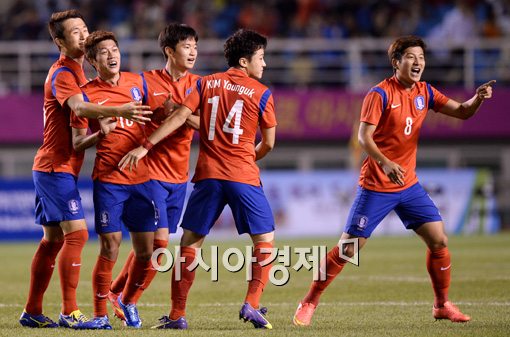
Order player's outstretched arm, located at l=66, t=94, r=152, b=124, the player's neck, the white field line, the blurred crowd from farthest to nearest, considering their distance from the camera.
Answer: the blurred crowd → the white field line → the player's neck → player's outstretched arm, located at l=66, t=94, r=152, b=124

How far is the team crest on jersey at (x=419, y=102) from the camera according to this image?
27.3ft

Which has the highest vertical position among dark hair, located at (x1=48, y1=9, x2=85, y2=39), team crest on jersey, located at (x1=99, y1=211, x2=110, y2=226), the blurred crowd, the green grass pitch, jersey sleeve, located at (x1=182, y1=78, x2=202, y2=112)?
the blurred crowd

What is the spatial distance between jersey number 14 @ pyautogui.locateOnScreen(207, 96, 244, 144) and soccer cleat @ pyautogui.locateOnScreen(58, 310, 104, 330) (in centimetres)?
167

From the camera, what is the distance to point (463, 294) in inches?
408

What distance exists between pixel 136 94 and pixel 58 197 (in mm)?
1042

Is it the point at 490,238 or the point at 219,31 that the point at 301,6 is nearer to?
the point at 219,31

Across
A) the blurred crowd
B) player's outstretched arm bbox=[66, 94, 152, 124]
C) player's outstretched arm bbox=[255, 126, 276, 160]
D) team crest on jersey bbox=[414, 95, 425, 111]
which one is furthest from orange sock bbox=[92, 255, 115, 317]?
the blurred crowd

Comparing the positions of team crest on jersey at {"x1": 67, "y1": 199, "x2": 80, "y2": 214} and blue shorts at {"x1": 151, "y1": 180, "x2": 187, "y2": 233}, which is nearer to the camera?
team crest on jersey at {"x1": 67, "y1": 199, "x2": 80, "y2": 214}

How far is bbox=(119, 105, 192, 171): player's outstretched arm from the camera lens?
749 cm

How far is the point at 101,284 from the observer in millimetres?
7855

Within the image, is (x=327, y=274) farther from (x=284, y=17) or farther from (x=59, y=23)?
(x=284, y=17)

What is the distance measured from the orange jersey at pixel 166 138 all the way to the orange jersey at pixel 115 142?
0.35m

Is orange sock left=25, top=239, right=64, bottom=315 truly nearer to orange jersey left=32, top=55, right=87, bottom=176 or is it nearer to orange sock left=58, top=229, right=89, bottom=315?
orange sock left=58, top=229, right=89, bottom=315

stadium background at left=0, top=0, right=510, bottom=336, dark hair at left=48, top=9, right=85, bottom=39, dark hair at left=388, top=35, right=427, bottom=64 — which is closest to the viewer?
dark hair at left=48, top=9, right=85, bottom=39
